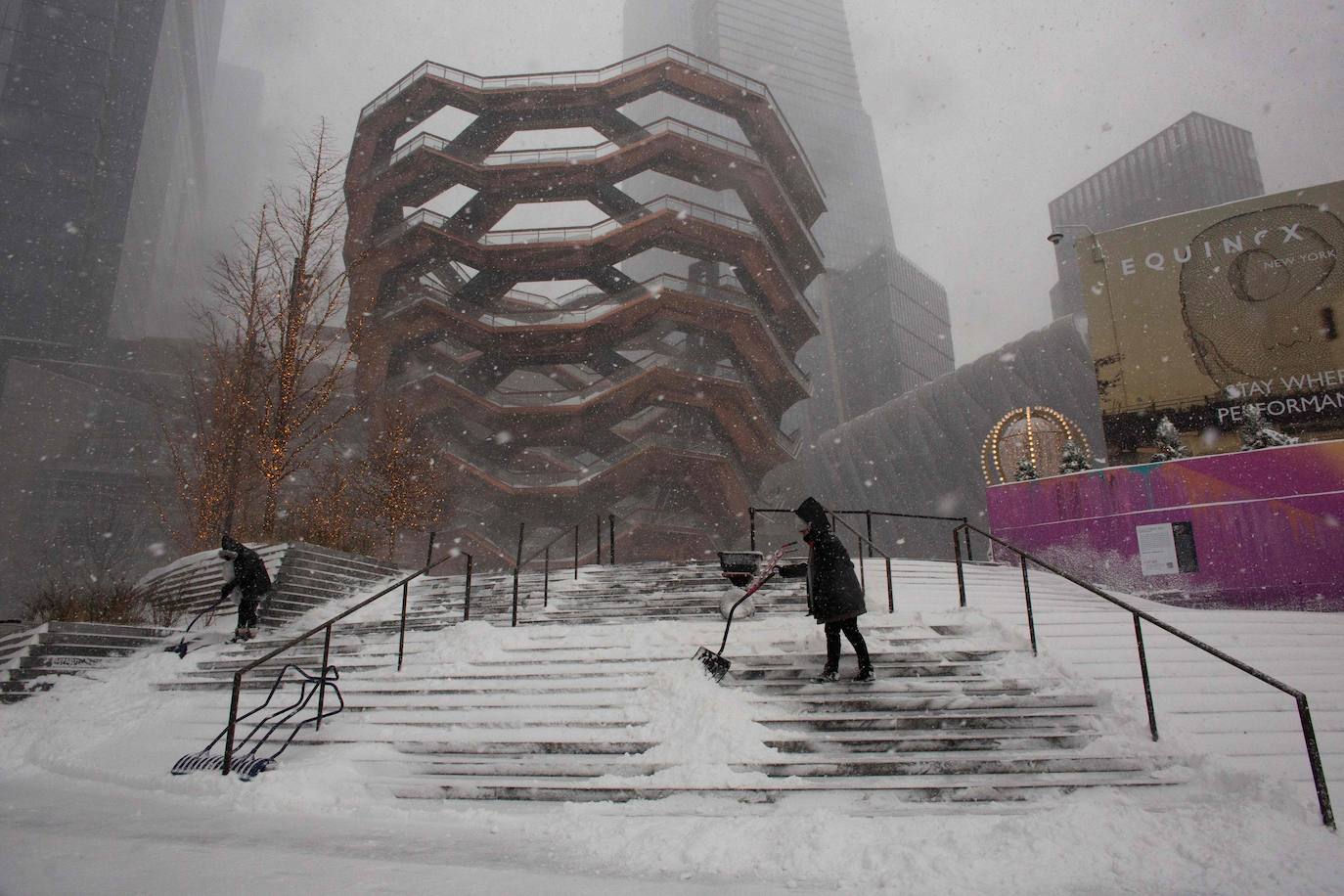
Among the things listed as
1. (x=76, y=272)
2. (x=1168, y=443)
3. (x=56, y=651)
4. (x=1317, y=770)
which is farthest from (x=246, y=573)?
(x=76, y=272)

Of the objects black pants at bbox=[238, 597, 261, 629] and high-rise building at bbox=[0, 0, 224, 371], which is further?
high-rise building at bbox=[0, 0, 224, 371]

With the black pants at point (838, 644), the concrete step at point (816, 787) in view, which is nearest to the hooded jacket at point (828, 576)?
the black pants at point (838, 644)

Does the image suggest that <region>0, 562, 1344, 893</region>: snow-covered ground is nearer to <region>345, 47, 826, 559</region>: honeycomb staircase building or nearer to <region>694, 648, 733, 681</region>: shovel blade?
<region>694, 648, 733, 681</region>: shovel blade

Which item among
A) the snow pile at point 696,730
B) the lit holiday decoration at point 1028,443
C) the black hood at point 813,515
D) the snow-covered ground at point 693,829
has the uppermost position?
the lit holiday decoration at point 1028,443

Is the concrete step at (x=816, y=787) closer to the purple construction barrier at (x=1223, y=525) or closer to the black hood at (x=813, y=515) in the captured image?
the black hood at (x=813, y=515)

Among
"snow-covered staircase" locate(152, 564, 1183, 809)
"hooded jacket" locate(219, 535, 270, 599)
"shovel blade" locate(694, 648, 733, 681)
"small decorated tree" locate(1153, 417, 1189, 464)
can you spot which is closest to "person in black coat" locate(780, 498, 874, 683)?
"snow-covered staircase" locate(152, 564, 1183, 809)

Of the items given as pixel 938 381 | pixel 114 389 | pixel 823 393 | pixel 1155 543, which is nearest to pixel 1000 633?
pixel 1155 543

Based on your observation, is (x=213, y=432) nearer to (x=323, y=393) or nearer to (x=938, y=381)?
(x=323, y=393)

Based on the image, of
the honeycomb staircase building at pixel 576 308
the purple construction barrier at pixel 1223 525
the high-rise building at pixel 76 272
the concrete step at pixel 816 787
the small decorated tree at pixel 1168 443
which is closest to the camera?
the concrete step at pixel 816 787

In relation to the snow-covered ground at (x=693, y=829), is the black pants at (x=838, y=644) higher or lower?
higher

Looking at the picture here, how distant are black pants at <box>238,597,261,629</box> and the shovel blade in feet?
22.6

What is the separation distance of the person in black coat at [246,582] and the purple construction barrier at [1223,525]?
49.7ft

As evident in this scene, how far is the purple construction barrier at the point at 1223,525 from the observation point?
1206 centimetres

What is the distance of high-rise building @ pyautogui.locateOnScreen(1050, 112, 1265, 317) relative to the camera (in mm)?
103250
